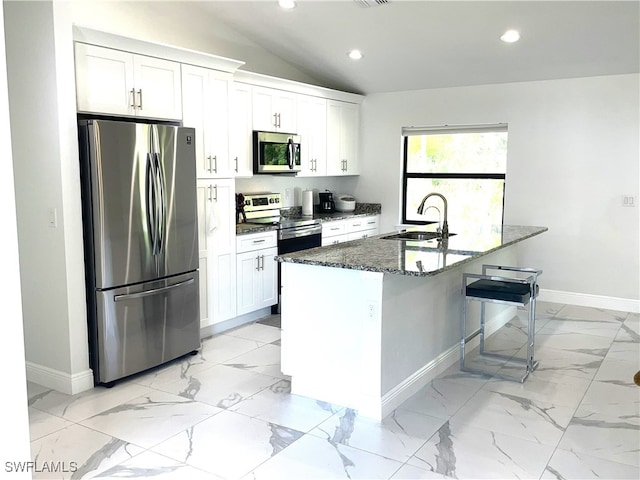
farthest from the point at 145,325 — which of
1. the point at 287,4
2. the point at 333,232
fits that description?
the point at 287,4

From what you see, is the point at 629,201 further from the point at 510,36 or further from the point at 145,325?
the point at 145,325

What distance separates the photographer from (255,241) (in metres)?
5.00

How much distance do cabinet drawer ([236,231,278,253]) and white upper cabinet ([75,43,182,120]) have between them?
1208mm

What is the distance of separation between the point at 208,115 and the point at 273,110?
106 cm

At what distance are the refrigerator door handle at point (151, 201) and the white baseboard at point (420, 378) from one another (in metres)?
1.82

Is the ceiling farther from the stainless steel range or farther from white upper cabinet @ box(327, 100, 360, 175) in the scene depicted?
the stainless steel range

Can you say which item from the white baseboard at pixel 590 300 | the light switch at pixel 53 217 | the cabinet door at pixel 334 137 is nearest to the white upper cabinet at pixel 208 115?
the light switch at pixel 53 217

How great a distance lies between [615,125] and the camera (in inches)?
210

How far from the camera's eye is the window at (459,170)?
19.9 feet

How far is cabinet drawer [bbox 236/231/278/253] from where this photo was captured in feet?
15.9

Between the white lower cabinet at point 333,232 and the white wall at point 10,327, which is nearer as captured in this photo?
→ the white wall at point 10,327

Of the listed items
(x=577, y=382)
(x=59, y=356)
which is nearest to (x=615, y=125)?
(x=577, y=382)

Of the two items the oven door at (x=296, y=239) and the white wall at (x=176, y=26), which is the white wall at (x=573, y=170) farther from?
the white wall at (x=176, y=26)

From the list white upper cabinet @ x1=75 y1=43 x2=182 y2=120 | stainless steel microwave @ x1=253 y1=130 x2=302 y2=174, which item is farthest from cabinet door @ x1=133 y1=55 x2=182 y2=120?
stainless steel microwave @ x1=253 y1=130 x2=302 y2=174
